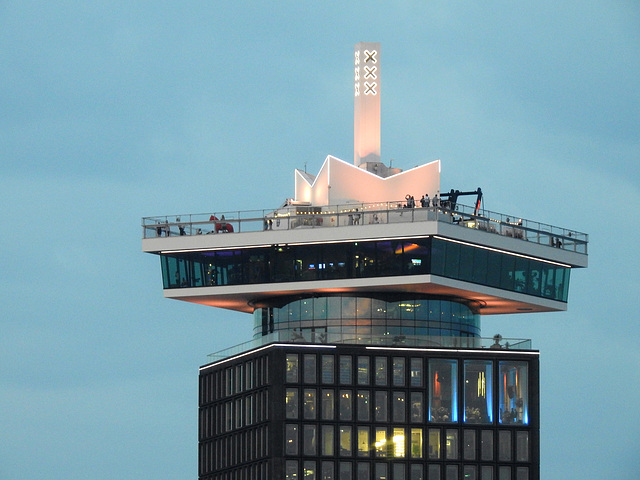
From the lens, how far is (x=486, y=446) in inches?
7269

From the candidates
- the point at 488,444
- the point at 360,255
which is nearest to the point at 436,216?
the point at 360,255

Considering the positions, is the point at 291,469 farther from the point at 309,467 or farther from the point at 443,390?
the point at 443,390

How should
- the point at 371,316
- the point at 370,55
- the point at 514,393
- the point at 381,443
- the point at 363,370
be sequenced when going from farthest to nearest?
the point at 370,55 → the point at 371,316 → the point at 514,393 → the point at 363,370 → the point at 381,443

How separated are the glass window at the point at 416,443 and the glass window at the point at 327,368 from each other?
7.95 meters

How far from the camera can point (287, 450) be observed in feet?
599

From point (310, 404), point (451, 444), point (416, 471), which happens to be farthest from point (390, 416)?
point (310, 404)

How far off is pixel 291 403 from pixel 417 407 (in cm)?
1035

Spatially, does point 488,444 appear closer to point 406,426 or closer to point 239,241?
Result: point 406,426

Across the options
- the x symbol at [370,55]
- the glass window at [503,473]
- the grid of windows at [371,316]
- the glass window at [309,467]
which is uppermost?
the x symbol at [370,55]

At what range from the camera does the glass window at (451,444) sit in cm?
18388

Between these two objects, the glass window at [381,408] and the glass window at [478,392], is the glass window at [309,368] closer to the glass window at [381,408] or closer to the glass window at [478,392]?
the glass window at [381,408]

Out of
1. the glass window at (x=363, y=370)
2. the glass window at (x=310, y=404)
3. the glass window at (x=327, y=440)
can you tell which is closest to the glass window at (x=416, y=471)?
the glass window at (x=327, y=440)

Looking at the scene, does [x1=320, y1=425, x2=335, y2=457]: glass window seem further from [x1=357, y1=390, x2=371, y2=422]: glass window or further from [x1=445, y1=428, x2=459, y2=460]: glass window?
[x1=445, y1=428, x2=459, y2=460]: glass window

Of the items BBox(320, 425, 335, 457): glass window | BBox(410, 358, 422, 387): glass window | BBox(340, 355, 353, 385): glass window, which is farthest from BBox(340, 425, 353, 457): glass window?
BBox(410, 358, 422, 387): glass window
